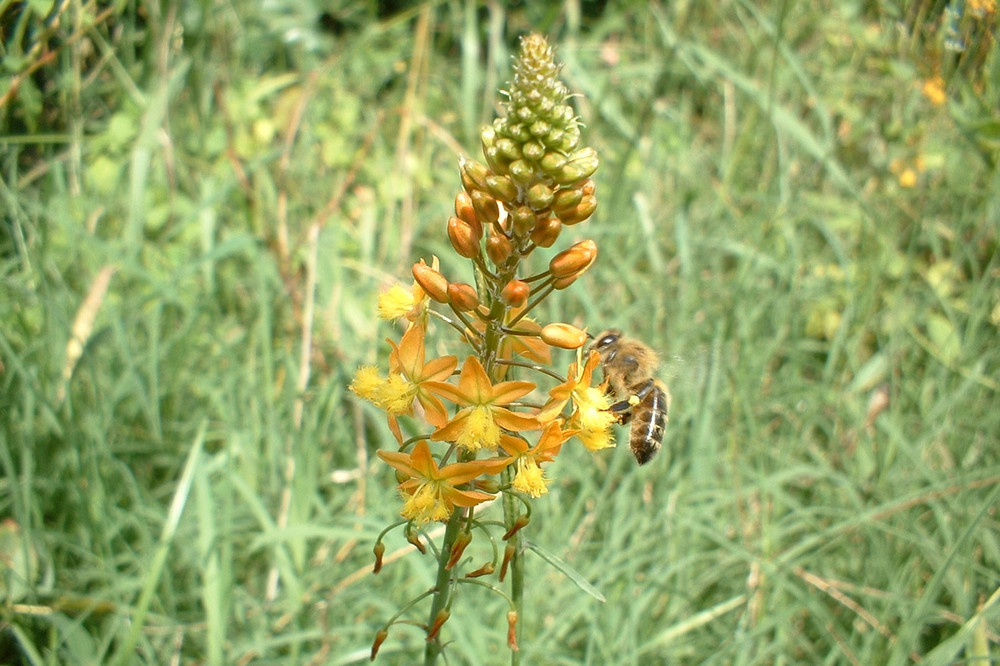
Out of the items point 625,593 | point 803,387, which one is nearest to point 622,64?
point 803,387

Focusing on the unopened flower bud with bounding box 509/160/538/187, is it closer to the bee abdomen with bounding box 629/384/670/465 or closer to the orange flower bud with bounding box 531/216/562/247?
the orange flower bud with bounding box 531/216/562/247

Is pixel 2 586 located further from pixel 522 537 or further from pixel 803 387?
pixel 803 387

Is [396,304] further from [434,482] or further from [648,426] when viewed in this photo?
[648,426]

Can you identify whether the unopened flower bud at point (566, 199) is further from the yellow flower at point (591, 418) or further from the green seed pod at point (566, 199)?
the yellow flower at point (591, 418)

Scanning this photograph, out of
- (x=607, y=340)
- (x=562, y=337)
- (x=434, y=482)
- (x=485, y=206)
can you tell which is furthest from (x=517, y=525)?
(x=607, y=340)

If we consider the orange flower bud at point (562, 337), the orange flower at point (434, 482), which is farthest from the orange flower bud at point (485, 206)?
the orange flower at point (434, 482)

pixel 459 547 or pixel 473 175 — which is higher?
pixel 473 175
